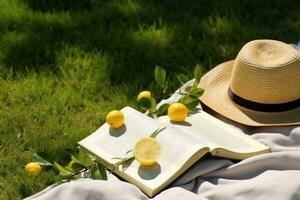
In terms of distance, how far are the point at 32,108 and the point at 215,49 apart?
113 cm

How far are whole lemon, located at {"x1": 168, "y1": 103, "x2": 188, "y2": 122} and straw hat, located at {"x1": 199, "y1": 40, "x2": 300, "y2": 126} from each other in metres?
0.18

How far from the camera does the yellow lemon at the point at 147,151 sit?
7.59 feet

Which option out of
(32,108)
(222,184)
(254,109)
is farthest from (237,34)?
(222,184)

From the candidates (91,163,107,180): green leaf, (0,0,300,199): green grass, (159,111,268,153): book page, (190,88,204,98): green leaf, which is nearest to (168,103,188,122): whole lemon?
(159,111,268,153): book page

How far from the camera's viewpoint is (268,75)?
2.54m

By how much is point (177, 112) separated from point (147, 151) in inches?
12.6

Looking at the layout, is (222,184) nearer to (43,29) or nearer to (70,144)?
(70,144)

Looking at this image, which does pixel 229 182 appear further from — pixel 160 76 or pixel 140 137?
Result: pixel 160 76

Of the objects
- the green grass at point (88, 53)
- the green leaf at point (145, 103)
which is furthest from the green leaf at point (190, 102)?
the green grass at point (88, 53)

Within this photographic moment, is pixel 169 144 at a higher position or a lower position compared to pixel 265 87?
lower

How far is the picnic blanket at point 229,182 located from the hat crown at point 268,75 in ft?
0.58

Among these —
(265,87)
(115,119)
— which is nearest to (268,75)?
(265,87)

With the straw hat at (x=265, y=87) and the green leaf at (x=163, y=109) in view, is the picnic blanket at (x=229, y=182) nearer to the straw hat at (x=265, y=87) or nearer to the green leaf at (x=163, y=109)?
the straw hat at (x=265, y=87)

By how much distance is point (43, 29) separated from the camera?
144 inches
